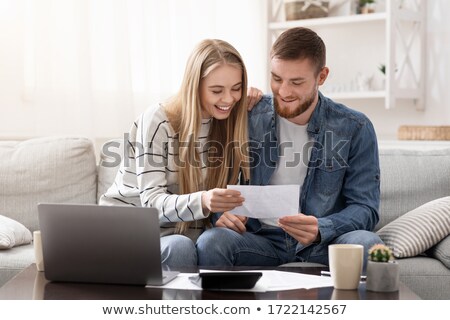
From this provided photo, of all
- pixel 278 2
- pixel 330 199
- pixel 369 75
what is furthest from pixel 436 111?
pixel 330 199

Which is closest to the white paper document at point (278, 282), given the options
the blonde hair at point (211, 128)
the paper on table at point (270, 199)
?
the paper on table at point (270, 199)

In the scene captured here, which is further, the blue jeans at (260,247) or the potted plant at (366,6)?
the potted plant at (366,6)

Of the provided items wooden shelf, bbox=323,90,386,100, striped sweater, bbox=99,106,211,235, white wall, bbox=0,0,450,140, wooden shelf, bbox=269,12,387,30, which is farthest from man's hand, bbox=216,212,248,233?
wooden shelf, bbox=269,12,387,30

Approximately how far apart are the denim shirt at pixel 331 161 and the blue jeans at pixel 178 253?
1.07 ft

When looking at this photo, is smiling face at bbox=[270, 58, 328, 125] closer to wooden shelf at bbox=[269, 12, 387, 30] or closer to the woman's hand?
the woman's hand

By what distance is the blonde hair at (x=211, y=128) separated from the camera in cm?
228

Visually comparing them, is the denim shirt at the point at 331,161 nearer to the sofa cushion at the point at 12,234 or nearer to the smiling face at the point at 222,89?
the smiling face at the point at 222,89

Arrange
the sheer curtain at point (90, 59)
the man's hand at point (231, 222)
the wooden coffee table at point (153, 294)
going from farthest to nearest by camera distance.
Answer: the sheer curtain at point (90, 59)
the man's hand at point (231, 222)
the wooden coffee table at point (153, 294)

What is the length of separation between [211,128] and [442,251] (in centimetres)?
80

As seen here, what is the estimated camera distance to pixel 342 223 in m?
2.24

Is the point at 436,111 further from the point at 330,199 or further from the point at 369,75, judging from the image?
the point at 330,199

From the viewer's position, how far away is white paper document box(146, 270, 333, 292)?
167cm

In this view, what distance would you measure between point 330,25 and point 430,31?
0.54 metres
